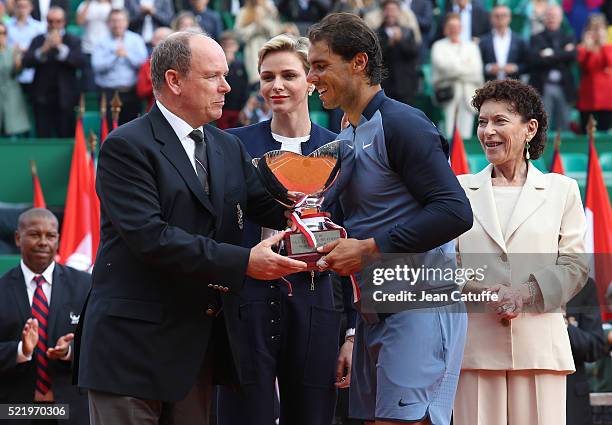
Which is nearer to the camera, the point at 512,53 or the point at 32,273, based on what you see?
the point at 32,273

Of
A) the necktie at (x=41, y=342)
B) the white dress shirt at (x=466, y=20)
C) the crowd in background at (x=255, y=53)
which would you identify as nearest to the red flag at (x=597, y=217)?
the crowd in background at (x=255, y=53)

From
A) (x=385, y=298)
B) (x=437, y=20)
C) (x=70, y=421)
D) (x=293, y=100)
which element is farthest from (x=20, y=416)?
(x=437, y=20)

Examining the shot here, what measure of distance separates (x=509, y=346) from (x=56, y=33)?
29.8ft

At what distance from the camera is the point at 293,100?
493 centimetres

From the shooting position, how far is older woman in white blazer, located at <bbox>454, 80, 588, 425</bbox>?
4574 millimetres

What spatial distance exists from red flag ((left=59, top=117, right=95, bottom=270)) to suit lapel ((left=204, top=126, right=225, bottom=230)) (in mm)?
5538

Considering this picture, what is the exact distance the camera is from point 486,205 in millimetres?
4703

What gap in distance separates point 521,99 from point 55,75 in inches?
352

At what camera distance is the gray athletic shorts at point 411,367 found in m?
4.01

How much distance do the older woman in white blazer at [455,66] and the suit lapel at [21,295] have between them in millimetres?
7112

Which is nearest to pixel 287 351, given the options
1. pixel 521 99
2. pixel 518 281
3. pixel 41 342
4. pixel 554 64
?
pixel 518 281

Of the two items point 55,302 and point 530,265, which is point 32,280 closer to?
point 55,302

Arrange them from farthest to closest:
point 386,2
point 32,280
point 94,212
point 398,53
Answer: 1. point 398,53
2. point 386,2
3. point 94,212
4. point 32,280

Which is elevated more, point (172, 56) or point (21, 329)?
point (172, 56)
